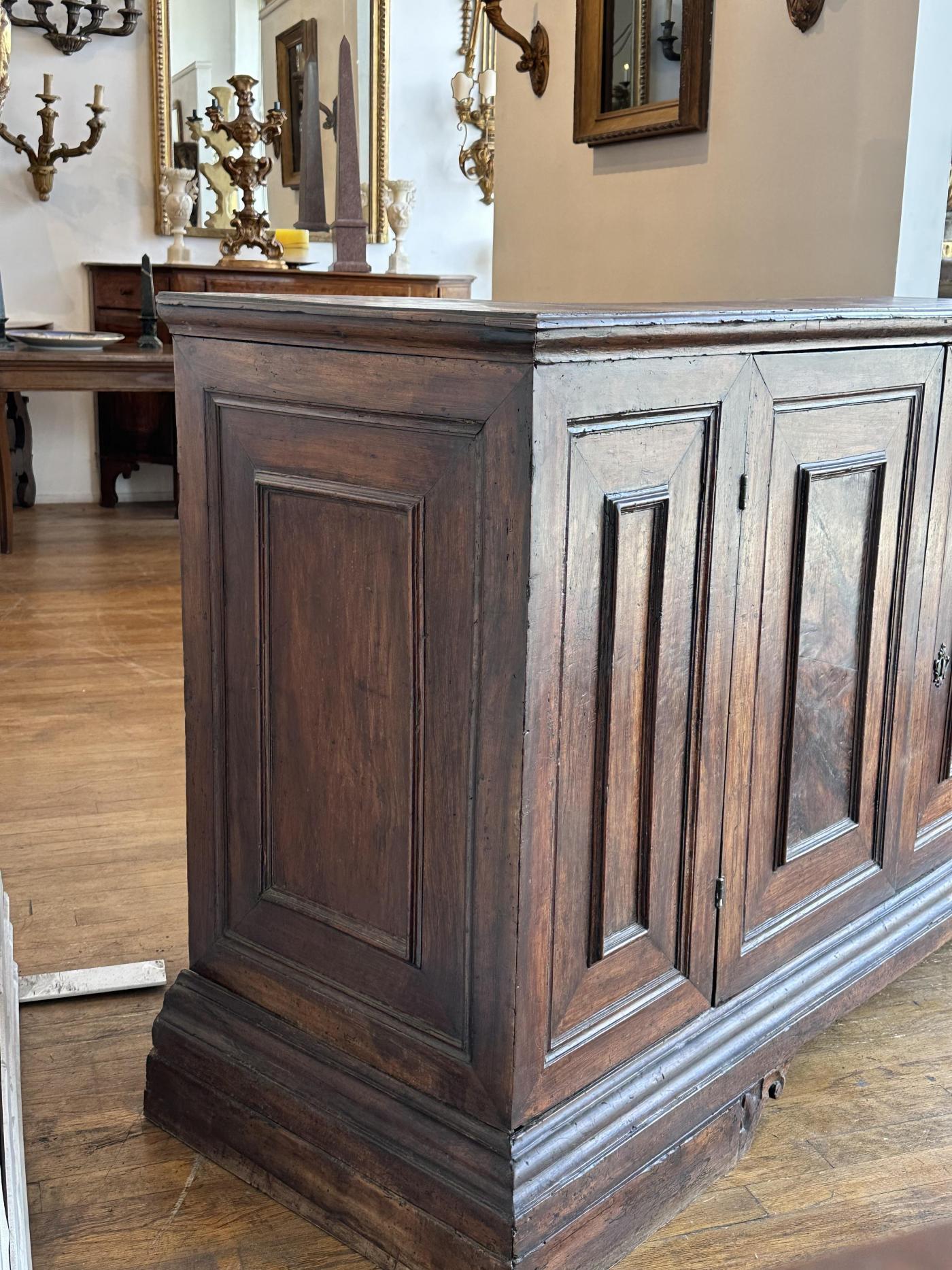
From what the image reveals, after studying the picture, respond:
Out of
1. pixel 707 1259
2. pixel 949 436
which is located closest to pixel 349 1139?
pixel 707 1259

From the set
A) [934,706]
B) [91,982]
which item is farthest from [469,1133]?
[934,706]

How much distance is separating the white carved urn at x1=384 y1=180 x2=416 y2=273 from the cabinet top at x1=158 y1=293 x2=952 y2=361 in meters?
4.85

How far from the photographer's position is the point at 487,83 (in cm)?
584

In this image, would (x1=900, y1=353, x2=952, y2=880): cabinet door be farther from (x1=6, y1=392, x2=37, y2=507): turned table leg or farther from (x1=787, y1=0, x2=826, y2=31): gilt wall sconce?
(x1=6, y1=392, x2=37, y2=507): turned table leg

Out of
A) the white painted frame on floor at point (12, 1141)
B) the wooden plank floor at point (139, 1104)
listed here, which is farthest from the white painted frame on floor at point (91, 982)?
the white painted frame on floor at point (12, 1141)

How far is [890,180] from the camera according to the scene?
2.25m

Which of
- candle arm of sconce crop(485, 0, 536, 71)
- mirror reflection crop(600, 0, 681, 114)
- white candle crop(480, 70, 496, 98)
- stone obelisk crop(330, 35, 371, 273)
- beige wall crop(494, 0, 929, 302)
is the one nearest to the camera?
beige wall crop(494, 0, 929, 302)

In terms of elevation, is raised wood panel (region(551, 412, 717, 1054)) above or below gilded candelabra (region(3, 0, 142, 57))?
below

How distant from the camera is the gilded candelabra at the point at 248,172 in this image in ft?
18.0

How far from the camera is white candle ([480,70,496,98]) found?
5.80m

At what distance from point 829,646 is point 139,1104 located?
1.07 meters

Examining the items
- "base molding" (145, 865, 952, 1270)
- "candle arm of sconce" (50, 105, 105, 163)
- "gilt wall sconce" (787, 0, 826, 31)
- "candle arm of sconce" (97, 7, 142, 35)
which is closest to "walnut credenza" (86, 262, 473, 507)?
"candle arm of sconce" (50, 105, 105, 163)

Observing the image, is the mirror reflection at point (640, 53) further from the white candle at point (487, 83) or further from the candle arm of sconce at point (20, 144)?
the candle arm of sconce at point (20, 144)

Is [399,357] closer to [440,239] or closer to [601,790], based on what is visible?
[601,790]
